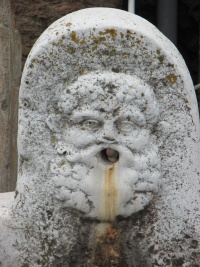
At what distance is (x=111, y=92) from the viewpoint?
8.89 feet

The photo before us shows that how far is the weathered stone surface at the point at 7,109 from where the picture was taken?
4.43 m

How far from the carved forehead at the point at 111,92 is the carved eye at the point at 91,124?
0.13 feet

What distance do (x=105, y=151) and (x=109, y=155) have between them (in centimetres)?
2

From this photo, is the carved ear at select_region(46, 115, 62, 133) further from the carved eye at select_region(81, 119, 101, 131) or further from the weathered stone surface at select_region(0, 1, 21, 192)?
the weathered stone surface at select_region(0, 1, 21, 192)

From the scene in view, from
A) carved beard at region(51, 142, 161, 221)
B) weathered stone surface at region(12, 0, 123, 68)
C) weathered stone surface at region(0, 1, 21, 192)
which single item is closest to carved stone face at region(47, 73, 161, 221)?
carved beard at region(51, 142, 161, 221)

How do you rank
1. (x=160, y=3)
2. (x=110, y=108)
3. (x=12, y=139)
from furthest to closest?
(x=160, y=3) → (x=12, y=139) → (x=110, y=108)

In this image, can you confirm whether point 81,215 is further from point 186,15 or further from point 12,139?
point 186,15

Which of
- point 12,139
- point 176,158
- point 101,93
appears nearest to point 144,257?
point 176,158

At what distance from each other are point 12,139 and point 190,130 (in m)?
1.82

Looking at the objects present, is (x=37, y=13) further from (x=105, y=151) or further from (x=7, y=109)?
(x=105, y=151)

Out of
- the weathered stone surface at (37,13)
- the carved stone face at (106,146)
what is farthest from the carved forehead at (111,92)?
the weathered stone surface at (37,13)

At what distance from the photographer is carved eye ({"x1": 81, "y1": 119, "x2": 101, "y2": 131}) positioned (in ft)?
8.95

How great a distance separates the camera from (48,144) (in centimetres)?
279

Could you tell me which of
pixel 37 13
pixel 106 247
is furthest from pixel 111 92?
pixel 37 13
